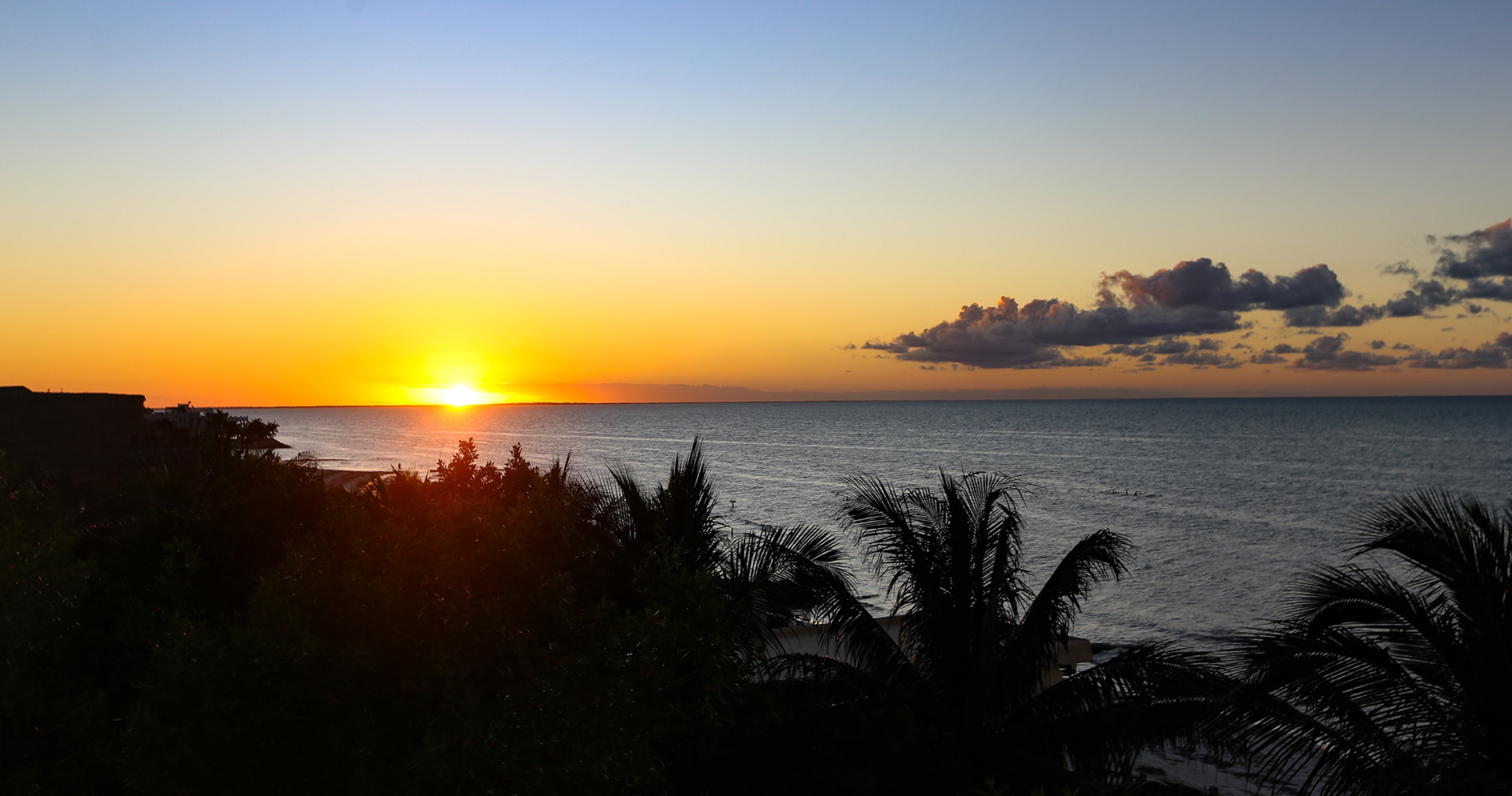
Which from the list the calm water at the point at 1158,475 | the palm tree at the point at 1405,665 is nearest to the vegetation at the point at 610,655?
the palm tree at the point at 1405,665

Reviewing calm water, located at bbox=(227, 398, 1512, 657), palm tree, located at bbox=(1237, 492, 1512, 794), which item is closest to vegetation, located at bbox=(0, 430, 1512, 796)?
palm tree, located at bbox=(1237, 492, 1512, 794)

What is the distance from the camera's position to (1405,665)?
387 inches

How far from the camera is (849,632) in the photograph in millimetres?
13828

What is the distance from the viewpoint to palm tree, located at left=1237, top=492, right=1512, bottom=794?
8695 millimetres

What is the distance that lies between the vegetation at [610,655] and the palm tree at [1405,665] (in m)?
0.04

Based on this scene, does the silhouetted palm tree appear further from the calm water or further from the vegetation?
the calm water

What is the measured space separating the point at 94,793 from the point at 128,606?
190cm

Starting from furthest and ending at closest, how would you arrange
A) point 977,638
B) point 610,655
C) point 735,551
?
1. point 735,551
2. point 977,638
3. point 610,655

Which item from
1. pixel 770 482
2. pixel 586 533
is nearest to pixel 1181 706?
pixel 586 533

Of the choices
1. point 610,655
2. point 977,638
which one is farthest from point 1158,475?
point 610,655

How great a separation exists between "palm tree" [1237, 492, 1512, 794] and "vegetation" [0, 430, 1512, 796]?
0.13 ft

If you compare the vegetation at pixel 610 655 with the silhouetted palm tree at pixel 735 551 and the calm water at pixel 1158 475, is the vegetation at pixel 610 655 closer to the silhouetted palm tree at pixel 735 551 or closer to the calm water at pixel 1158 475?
the silhouetted palm tree at pixel 735 551

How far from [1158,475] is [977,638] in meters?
→ 90.0

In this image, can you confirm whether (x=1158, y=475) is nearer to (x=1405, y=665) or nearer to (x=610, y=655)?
(x=1405, y=665)
